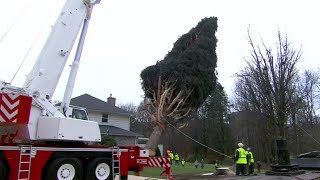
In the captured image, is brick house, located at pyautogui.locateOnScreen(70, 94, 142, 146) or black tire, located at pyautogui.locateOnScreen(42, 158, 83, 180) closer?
black tire, located at pyautogui.locateOnScreen(42, 158, 83, 180)

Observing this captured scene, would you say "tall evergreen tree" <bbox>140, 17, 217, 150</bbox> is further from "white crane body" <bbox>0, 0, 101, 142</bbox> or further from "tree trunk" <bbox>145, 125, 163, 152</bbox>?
"white crane body" <bbox>0, 0, 101, 142</bbox>

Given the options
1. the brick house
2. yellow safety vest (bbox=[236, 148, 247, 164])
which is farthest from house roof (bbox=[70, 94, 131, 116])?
yellow safety vest (bbox=[236, 148, 247, 164])

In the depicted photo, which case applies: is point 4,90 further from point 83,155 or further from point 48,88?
point 83,155

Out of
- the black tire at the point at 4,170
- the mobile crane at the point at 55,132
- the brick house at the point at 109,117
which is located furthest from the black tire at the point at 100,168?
the brick house at the point at 109,117

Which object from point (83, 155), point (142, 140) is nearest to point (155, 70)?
point (83, 155)

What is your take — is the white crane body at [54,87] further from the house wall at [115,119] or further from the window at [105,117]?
the window at [105,117]

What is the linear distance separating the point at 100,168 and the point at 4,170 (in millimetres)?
2742

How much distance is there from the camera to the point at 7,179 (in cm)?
918

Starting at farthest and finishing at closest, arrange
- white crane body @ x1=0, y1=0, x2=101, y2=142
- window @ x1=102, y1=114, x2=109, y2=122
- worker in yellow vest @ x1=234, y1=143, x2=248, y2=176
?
window @ x1=102, y1=114, x2=109, y2=122, worker in yellow vest @ x1=234, y1=143, x2=248, y2=176, white crane body @ x1=0, y1=0, x2=101, y2=142

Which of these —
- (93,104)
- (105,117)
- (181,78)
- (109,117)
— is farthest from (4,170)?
(109,117)

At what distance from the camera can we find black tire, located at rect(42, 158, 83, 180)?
9.70 metres

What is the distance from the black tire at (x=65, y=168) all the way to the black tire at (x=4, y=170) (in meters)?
0.94

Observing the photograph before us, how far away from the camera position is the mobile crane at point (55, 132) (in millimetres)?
9375

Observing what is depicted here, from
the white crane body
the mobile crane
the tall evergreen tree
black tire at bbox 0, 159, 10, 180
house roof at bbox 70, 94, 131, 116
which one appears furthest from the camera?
house roof at bbox 70, 94, 131, 116
